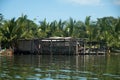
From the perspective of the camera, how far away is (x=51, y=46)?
55500 mm

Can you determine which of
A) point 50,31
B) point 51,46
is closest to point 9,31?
point 51,46

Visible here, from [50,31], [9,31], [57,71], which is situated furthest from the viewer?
[50,31]

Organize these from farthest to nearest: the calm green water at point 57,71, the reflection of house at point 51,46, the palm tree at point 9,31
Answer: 1. the reflection of house at point 51,46
2. the palm tree at point 9,31
3. the calm green water at point 57,71

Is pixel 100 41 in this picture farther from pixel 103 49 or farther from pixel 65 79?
pixel 65 79

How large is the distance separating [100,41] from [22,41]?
13.7m

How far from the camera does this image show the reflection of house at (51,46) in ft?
179

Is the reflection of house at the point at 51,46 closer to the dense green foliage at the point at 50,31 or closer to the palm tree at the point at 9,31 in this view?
the dense green foliage at the point at 50,31

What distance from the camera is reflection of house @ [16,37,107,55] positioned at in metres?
54.6

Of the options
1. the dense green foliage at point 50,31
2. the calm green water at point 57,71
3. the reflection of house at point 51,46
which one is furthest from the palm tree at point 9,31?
the calm green water at point 57,71

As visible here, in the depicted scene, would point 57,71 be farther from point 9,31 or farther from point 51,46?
point 51,46

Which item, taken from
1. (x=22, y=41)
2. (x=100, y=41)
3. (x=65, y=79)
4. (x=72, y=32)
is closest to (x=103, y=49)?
(x=100, y=41)

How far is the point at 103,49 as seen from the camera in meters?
61.2

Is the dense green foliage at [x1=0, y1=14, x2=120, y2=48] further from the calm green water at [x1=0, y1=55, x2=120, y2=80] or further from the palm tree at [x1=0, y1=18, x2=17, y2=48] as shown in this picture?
the calm green water at [x1=0, y1=55, x2=120, y2=80]

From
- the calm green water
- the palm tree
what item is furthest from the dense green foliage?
the calm green water
